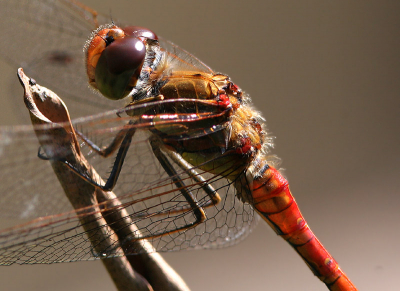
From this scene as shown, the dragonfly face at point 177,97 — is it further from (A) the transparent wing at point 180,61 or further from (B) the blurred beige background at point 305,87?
(B) the blurred beige background at point 305,87

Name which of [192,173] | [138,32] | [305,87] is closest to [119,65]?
[138,32]

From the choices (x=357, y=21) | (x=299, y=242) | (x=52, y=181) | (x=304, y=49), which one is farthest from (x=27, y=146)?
(x=357, y=21)

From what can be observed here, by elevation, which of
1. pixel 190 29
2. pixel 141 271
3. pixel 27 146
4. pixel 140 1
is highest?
pixel 140 1

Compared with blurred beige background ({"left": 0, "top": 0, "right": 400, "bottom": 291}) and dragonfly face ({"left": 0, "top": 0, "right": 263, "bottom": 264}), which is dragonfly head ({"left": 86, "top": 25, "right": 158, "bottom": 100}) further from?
blurred beige background ({"left": 0, "top": 0, "right": 400, "bottom": 291})

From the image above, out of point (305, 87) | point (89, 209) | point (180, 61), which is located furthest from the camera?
point (305, 87)

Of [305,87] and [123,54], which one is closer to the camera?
[123,54]

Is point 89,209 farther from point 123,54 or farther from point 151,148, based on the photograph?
point 123,54

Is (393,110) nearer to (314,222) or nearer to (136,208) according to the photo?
(314,222)
